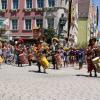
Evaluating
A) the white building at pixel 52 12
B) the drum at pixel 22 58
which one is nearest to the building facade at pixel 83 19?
the white building at pixel 52 12

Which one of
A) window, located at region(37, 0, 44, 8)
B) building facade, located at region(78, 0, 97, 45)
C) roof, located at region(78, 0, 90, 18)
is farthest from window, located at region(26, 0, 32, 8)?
roof, located at region(78, 0, 90, 18)

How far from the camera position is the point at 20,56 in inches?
1226

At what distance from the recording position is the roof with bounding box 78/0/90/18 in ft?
322

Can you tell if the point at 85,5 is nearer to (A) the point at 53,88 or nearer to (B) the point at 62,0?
(B) the point at 62,0

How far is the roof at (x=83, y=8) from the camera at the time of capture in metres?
98.2

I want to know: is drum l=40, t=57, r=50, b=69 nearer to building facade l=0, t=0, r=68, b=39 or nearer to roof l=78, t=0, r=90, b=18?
building facade l=0, t=0, r=68, b=39

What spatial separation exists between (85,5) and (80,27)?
449cm

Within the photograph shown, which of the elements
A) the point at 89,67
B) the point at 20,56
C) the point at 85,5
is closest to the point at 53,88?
the point at 89,67

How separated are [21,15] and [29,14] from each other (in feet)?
3.77

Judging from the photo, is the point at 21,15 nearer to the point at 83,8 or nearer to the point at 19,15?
the point at 19,15

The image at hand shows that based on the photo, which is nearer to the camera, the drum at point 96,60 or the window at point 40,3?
the drum at point 96,60

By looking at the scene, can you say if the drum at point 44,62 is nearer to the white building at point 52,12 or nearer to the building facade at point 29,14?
the building facade at point 29,14

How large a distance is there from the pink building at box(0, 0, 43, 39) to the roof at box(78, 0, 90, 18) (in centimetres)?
2963

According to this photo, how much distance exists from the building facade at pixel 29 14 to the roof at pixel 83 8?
28.1 metres
